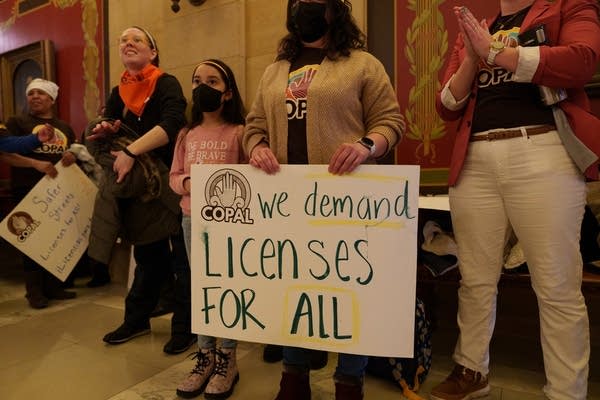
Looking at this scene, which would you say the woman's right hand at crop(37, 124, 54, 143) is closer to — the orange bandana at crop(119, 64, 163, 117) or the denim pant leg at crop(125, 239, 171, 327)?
the orange bandana at crop(119, 64, 163, 117)

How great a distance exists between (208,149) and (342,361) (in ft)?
2.77

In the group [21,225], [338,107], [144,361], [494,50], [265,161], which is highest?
[494,50]

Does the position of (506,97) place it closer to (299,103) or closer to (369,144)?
(369,144)

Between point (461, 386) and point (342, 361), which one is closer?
point (342, 361)

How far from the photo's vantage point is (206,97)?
148 cm

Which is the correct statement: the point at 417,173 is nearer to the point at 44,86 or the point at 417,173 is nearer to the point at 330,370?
the point at 330,370

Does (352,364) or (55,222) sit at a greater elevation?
(55,222)

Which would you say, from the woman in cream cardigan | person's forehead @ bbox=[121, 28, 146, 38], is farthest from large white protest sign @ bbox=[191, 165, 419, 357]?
person's forehead @ bbox=[121, 28, 146, 38]

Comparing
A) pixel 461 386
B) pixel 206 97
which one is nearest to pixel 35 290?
pixel 206 97

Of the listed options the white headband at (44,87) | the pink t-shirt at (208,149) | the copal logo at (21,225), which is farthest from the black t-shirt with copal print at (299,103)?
the white headband at (44,87)

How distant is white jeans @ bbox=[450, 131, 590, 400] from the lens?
123cm

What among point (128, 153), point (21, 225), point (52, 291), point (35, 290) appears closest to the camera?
point (128, 153)

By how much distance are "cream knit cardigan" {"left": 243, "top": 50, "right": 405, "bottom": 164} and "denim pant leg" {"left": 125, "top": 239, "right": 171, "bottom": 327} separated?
1021 mm

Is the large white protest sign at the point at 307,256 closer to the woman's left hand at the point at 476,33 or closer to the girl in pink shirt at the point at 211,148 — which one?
the girl in pink shirt at the point at 211,148
